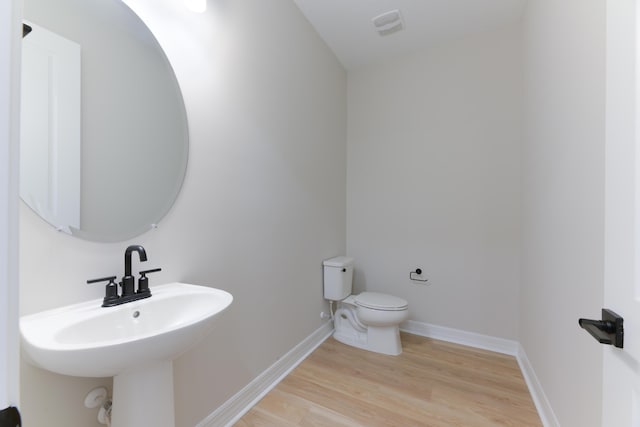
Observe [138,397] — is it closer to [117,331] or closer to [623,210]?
[117,331]

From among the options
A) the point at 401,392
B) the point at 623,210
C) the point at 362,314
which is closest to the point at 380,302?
the point at 362,314

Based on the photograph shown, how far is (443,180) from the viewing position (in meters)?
2.42

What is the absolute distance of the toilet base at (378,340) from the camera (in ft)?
7.16

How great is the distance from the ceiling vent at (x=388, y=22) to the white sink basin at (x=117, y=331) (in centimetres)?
227

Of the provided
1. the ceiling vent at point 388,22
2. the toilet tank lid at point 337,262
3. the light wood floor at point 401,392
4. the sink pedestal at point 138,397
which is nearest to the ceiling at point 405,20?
the ceiling vent at point 388,22

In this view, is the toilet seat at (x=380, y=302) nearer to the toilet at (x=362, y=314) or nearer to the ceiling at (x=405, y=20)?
the toilet at (x=362, y=314)

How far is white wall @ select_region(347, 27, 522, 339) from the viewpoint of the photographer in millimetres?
2207

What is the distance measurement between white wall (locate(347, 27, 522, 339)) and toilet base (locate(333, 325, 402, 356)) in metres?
0.45

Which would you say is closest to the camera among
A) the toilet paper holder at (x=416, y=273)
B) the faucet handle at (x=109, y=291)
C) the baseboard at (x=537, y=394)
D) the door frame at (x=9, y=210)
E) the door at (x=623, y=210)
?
the door frame at (x=9, y=210)

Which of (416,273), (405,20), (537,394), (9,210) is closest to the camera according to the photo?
(9,210)

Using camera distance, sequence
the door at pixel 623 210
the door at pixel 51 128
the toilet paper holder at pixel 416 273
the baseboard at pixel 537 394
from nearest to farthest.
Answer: the door at pixel 623 210 → the door at pixel 51 128 → the baseboard at pixel 537 394 → the toilet paper holder at pixel 416 273

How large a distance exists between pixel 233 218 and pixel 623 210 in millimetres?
1457

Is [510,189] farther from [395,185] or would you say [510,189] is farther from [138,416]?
[138,416]

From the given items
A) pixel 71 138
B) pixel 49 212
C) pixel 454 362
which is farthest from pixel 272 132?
pixel 454 362
